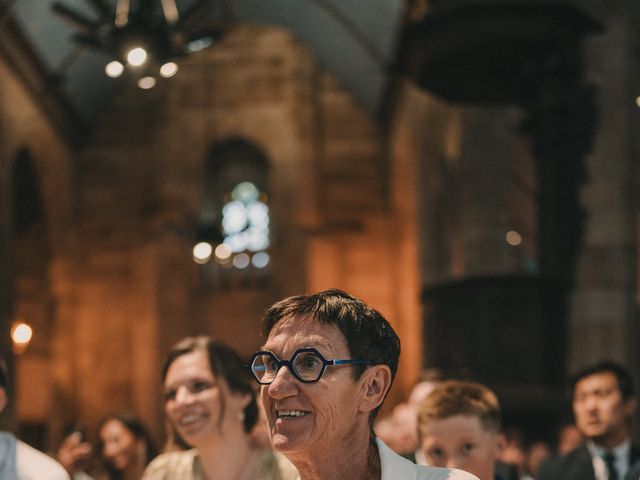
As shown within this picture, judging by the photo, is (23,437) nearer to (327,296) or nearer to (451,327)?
(451,327)

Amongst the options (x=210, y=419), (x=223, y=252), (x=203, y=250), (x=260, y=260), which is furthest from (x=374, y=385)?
(x=260, y=260)

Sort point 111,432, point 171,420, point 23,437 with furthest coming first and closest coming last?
point 23,437 < point 111,432 < point 171,420

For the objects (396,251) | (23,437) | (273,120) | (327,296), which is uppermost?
(273,120)

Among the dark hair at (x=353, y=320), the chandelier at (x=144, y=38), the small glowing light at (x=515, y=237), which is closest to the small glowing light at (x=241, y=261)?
the small glowing light at (x=515, y=237)

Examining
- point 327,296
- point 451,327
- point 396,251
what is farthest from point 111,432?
point 396,251

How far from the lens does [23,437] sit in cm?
2134

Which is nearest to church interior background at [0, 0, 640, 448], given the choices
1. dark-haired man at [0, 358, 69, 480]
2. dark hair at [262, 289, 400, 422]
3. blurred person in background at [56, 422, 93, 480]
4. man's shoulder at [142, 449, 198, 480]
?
blurred person in background at [56, 422, 93, 480]

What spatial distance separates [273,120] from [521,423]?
12452 millimetres

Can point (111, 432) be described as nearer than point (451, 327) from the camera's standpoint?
Yes

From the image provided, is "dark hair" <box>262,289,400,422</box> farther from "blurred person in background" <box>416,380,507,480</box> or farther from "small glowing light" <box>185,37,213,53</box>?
"small glowing light" <box>185,37,213,53</box>

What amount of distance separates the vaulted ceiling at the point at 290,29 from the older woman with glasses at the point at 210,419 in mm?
12861

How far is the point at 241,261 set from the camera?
22578mm

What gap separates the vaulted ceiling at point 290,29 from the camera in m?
18.0

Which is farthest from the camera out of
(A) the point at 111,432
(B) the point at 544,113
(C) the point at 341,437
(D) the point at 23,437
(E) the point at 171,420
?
(D) the point at 23,437
